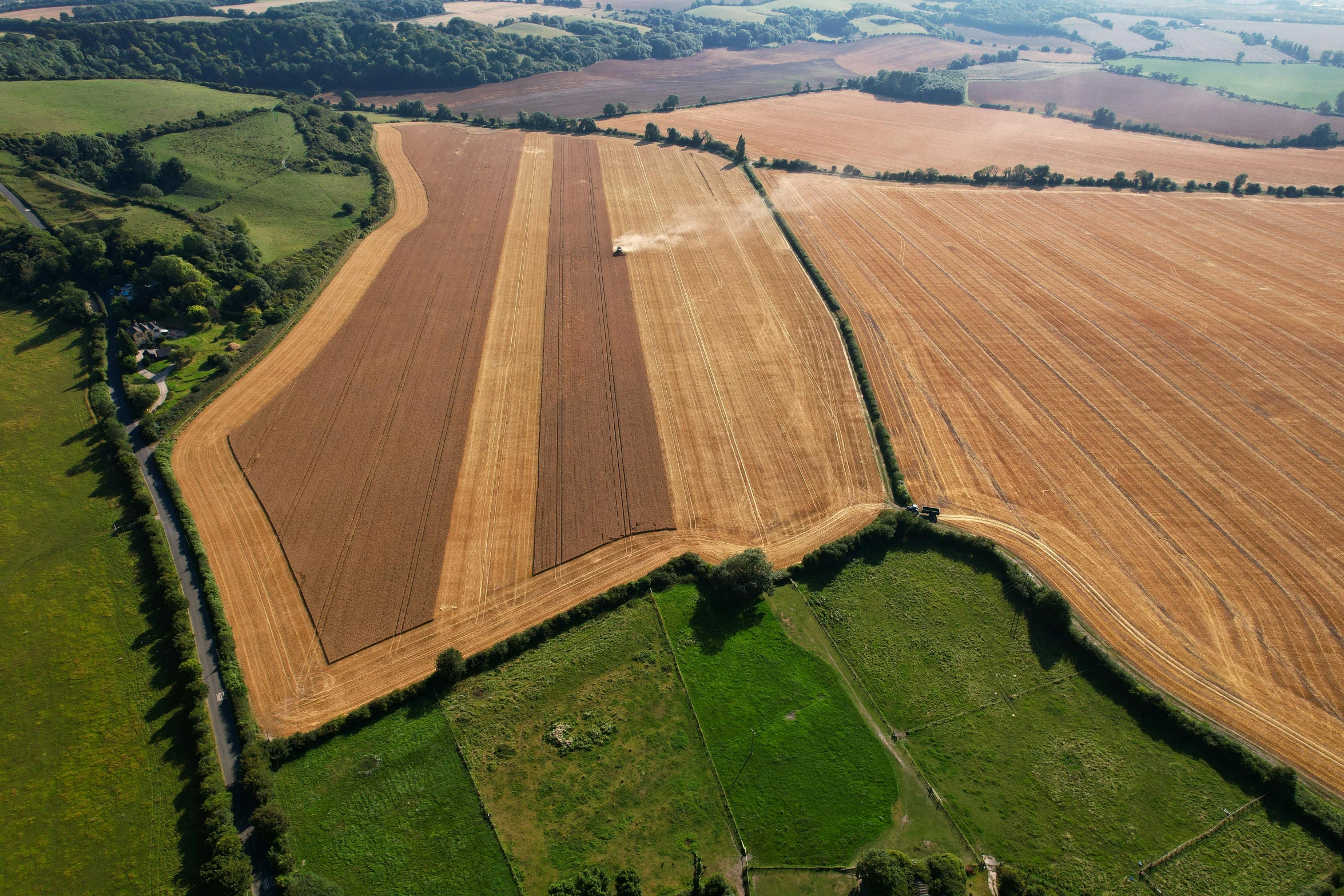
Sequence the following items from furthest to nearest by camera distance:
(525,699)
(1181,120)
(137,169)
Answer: (1181,120) < (137,169) < (525,699)

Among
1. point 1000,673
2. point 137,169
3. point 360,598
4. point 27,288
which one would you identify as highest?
point 137,169

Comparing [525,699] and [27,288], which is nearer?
[525,699]

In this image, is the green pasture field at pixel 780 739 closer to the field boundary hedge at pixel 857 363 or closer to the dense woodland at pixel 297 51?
the field boundary hedge at pixel 857 363

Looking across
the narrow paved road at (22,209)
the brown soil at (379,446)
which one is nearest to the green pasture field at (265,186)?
the narrow paved road at (22,209)

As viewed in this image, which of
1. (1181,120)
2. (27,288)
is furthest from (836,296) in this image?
(1181,120)

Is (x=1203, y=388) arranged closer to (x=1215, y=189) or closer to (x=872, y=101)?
(x=1215, y=189)
